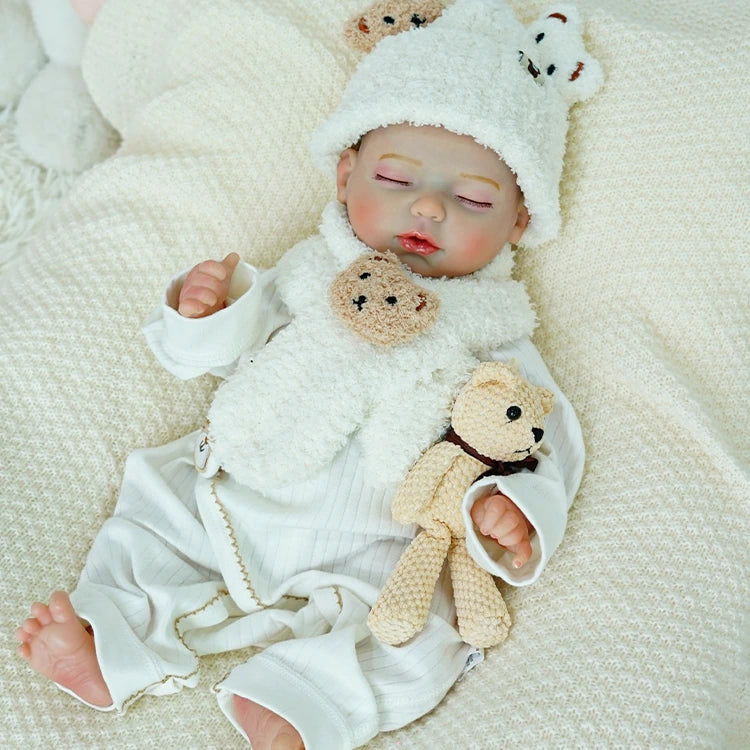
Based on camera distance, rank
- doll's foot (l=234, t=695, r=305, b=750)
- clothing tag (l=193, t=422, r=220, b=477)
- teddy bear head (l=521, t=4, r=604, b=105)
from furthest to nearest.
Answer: teddy bear head (l=521, t=4, r=604, b=105) → clothing tag (l=193, t=422, r=220, b=477) → doll's foot (l=234, t=695, r=305, b=750)

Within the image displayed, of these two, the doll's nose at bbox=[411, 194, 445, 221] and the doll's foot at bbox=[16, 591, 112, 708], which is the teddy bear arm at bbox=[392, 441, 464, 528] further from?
the doll's foot at bbox=[16, 591, 112, 708]

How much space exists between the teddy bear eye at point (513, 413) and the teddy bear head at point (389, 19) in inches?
24.9

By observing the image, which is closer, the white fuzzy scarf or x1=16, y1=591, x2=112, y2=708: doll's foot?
x1=16, y1=591, x2=112, y2=708: doll's foot

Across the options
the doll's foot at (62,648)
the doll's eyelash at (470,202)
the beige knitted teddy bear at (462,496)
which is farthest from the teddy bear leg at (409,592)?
the doll's eyelash at (470,202)

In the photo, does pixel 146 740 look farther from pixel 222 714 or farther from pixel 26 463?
pixel 26 463

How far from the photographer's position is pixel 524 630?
119cm

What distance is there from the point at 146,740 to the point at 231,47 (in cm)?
116

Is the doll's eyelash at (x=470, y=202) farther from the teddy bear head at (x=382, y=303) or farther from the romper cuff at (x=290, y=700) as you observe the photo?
the romper cuff at (x=290, y=700)

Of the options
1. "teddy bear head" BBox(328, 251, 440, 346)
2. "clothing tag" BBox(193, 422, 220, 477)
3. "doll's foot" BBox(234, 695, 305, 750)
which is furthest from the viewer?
"clothing tag" BBox(193, 422, 220, 477)

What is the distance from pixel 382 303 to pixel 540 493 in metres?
0.32

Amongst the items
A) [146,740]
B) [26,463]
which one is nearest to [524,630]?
Result: [146,740]

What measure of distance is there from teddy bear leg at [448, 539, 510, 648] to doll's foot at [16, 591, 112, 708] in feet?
1.54

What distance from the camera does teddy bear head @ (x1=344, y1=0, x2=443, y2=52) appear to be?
4.41 ft

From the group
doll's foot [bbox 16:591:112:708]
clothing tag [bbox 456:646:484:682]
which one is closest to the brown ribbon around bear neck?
clothing tag [bbox 456:646:484:682]
